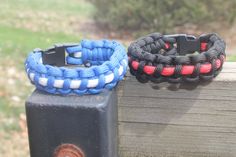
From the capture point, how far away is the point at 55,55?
1.46 metres

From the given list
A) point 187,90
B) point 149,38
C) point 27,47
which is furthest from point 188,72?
point 27,47

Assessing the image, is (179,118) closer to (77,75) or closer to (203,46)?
(203,46)

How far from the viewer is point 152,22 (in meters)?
10.7

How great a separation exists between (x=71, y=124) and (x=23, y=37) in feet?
26.4

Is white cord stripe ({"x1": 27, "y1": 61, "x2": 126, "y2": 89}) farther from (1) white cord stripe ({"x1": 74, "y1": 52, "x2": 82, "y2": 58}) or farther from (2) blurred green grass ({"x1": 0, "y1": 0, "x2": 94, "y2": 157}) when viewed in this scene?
(2) blurred green grass ({"x1": 0, "y1": 0, "x2": 94, "y2": 157})

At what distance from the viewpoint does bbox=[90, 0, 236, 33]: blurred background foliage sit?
34.1 ft

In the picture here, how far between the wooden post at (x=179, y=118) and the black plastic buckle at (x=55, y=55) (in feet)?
0.67

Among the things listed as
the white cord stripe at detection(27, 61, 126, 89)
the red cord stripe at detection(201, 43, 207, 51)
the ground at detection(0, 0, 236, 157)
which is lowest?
the ground at detection(0, 0, 236, 157)

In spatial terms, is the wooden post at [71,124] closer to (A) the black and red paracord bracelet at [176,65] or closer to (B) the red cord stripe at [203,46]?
(A) the black and red paracord bracelet at [176,65]

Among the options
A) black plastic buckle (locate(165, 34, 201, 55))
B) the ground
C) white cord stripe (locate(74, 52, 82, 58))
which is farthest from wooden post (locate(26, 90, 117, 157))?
the ground

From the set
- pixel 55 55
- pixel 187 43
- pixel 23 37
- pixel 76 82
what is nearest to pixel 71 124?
pixel 76 82

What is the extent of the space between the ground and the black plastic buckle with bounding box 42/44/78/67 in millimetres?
2778

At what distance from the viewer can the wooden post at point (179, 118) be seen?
1406 millimetres

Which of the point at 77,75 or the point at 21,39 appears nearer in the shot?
the point at 77,75
